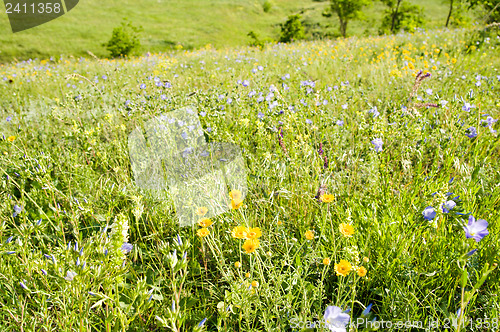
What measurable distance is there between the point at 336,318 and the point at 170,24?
45.0m

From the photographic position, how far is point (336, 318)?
94 centimetres

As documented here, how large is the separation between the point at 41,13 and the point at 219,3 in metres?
25.1

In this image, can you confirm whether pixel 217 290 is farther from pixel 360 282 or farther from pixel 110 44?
pixel 110 44

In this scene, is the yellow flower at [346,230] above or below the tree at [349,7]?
below

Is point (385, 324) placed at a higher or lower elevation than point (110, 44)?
lower

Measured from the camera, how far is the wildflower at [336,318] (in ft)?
3.03

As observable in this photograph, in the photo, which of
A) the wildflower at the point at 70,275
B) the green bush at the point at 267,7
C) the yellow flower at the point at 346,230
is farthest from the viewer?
the green bush at the point at 267,7

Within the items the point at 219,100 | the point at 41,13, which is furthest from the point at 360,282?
the point at 41,13

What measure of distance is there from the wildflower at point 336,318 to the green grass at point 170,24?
93.5ft

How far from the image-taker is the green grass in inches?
1172

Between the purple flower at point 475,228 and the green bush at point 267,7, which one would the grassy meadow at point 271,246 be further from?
the green bush at point 267,7

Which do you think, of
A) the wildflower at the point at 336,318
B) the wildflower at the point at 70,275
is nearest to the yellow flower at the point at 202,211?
the wildflower at the point at 70,275

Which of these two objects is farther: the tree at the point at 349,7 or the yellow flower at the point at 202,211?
the tree at the point at 349,7

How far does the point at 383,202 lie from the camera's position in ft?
4.71
